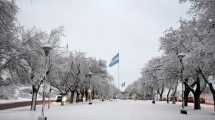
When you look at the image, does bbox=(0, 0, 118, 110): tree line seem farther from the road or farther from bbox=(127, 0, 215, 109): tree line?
bbox=(127, 0, 215, 109): tree line

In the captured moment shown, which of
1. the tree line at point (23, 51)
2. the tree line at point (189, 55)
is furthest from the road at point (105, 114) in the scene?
the tree line at point (189, 55)

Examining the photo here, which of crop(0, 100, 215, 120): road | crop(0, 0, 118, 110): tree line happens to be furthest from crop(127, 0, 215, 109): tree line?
crop(0, 0, 118, 110): tree line

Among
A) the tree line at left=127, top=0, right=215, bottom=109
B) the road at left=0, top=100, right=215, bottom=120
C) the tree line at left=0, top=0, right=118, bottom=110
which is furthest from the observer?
the road at left=0, top=100, right=215, bottom=120

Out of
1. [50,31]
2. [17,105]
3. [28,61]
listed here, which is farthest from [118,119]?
[17,105]

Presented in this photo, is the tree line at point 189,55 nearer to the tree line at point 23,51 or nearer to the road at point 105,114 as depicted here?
the road at point 105,114

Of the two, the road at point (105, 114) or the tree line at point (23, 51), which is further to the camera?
the road at point (105, 114)

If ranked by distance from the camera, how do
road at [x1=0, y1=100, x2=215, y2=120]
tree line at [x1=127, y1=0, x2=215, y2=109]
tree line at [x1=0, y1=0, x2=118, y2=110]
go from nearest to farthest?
tree line at [x1=0, y1=0, x2=118, y2=110] → tree line at [x1=127, y1=0, x2=215, y2=109] → road at [x1=0, y1=100, x2=215, y2=120]

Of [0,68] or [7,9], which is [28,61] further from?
[7,9]

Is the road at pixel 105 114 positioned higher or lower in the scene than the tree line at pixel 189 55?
lower

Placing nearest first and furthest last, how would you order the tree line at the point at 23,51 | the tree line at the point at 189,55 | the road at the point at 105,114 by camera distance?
the tree line at the point at 23,51 → the tree line at the point at 189,55 → the road at the point at 105,114

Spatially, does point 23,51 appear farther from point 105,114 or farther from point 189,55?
point 189,55

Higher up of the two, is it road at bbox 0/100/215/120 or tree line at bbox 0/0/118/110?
tree line at bbox 0/0/118/110

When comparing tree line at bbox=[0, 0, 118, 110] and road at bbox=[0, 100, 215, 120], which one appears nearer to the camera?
tree line at bbox=[0, 0, 118, 110]

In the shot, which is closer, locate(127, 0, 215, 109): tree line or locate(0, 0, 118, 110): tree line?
locate(0, 0, 118, 110): tree line
